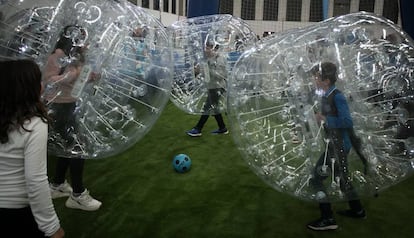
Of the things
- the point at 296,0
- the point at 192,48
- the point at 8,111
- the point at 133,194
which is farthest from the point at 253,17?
the point at 8,111

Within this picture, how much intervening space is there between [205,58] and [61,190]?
180 centimetres

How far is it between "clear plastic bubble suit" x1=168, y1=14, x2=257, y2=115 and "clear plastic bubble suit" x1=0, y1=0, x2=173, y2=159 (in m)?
1.36

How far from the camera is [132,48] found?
2.11 meters

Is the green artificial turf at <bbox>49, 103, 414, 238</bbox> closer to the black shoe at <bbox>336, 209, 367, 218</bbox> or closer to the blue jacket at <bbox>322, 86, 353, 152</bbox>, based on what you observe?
the black shoe at <bbox>336, 209, 367, 218</bbox>

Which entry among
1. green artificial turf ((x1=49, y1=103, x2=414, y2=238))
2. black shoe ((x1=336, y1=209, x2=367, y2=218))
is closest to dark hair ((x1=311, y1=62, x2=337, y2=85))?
green artificial turf ((x1=49, y1=103, x2=414, y2=238))

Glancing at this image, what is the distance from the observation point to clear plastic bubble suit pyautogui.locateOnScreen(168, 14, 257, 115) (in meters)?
3.50

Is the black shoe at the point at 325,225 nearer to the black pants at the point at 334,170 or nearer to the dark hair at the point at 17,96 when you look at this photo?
the black pants at the point at 334,170

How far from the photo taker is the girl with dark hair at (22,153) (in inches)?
53.1

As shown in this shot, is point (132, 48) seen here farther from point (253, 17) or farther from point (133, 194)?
point (253, 17)

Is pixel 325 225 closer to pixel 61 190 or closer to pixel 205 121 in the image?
pixel 61 190

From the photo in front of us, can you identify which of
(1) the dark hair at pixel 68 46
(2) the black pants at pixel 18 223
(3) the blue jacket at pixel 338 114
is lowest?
(2) the black pants at pixel 18 223

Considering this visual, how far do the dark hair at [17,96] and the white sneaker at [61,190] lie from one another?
1.56 meters

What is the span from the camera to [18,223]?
1.46m

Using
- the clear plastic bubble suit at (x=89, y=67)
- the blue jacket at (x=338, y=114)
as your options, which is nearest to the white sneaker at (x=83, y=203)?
the clear plastic bubble suit at (x=89, y=67)
